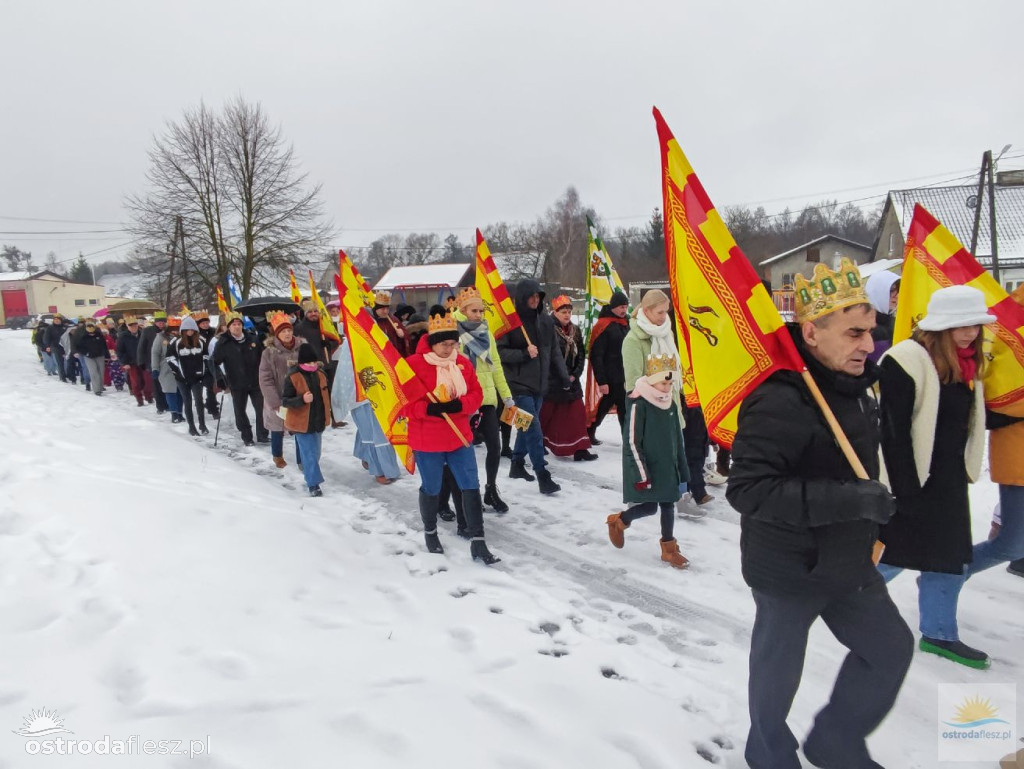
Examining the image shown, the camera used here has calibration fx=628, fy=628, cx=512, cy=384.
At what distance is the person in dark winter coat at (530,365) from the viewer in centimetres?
661

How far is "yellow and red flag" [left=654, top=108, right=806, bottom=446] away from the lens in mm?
2367

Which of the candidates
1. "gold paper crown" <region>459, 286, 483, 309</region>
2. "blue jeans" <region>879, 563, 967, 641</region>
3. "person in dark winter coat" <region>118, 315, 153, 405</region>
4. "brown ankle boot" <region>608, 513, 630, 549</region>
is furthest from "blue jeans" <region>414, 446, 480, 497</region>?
"person in dark winter coat" <region>118, 315, 153, 405</region>

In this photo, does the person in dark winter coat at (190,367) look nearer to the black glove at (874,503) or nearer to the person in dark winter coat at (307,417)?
the person in dark winter coat at (307,417)

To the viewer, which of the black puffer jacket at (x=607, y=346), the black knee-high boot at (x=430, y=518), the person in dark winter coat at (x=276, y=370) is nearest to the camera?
the black knee-high boot at (x=430, y=518)

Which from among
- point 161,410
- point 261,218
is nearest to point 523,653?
point 161,410

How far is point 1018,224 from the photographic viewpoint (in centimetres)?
3158

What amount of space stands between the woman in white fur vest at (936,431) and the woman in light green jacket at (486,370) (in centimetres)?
344

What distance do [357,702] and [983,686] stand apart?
10.2 ft

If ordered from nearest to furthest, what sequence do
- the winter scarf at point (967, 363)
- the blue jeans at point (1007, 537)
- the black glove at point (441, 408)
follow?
1. the winter scarf at point (967, 363)
2. the blue jeans at point (1007, 537)
3. the black glove at point (441, 408)

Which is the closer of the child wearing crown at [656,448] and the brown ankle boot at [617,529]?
the child wearing crown at [656,448]

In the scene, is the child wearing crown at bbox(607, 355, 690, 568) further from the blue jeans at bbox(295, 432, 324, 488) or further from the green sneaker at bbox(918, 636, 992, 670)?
the blue jeans at bbox(295, 432, 324, 488)

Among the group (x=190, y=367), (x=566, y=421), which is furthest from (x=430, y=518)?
(x=190, y=367)

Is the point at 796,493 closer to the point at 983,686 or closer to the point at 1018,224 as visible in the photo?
the point at 983,686

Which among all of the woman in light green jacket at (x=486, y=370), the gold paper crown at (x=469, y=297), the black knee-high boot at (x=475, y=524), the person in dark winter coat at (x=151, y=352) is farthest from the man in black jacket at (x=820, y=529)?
the person in dark winter coat at (x=151, y=352)
